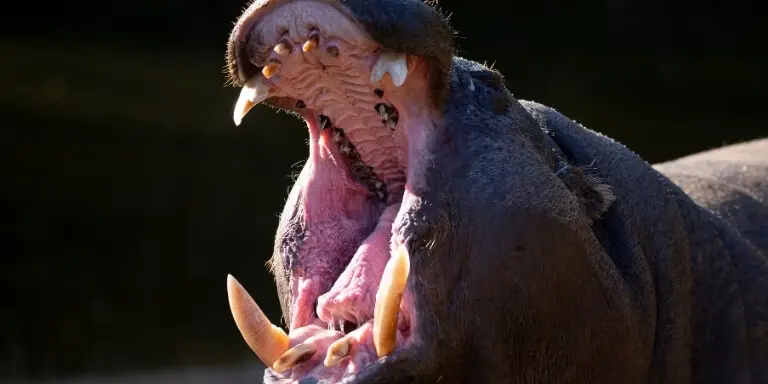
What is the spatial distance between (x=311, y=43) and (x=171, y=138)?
17.4 ft

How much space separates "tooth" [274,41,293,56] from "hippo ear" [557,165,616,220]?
1.86ft

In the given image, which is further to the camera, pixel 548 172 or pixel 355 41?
pixel 548 172

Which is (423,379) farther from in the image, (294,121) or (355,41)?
(294,121)


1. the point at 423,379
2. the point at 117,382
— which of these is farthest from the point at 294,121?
the point at 423,379

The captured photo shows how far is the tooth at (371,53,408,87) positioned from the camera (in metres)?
1.91

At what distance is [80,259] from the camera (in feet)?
22.3

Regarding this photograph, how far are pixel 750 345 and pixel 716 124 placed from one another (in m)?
5.25

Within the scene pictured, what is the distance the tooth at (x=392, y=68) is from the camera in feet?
6.27

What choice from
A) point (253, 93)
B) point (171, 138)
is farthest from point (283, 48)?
point (171, 138)

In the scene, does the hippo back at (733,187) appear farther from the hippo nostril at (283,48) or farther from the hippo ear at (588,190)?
the hippo nostril at (283,48)

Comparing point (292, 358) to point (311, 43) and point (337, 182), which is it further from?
point (311, 43)

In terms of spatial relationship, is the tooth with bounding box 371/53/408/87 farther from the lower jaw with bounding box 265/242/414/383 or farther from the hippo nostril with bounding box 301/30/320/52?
the lower jaw with bounding box 265/242/414/383

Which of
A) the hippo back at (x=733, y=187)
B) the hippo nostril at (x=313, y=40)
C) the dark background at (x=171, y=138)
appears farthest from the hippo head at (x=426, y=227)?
the dark background at (x=171, y=138)

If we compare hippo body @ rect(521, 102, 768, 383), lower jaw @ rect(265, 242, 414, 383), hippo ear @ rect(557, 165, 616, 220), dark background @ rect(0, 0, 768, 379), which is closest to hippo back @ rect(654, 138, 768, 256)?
hippo body @ rect(521, 102, 768, 383)
